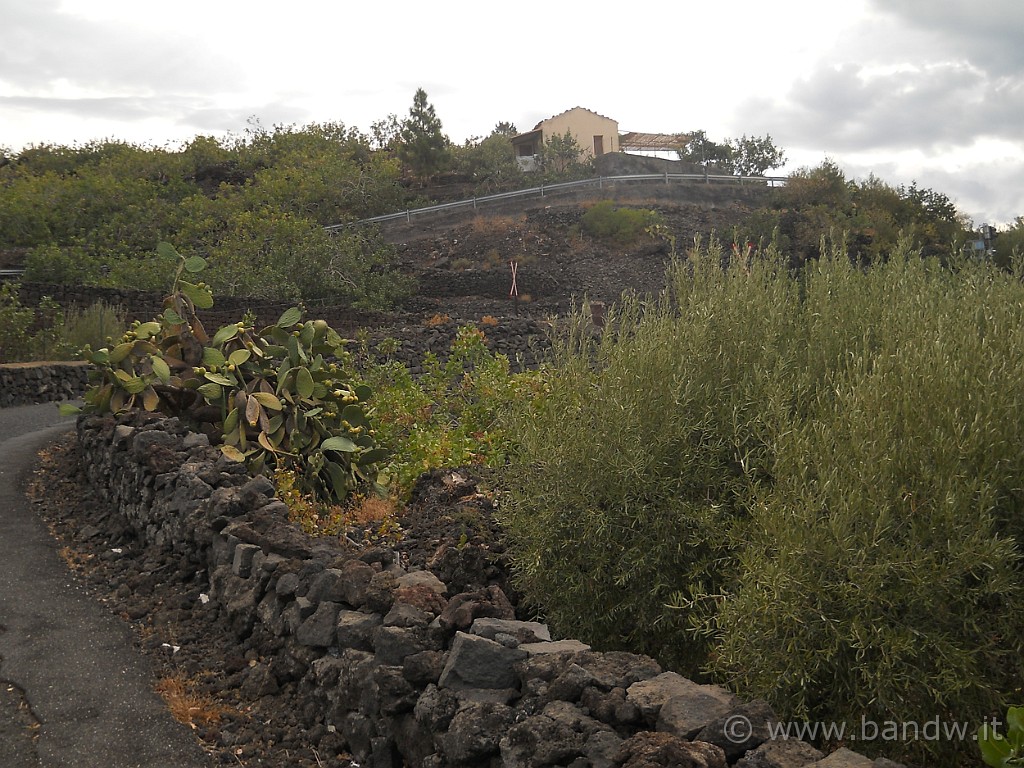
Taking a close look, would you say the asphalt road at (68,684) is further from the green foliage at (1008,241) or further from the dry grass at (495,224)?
the dry grass at (495,224)

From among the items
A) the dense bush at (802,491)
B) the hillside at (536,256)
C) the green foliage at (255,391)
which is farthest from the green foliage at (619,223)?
the dense bush at (802,491)

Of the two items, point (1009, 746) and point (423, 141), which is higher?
point (423, 141)

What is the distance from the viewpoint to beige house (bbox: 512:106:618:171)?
4978 cm

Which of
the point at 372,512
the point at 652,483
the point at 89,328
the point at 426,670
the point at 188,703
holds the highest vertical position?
the point at 89,328

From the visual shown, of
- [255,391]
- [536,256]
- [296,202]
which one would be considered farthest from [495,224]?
[255,391]

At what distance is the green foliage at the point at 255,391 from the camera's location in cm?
848

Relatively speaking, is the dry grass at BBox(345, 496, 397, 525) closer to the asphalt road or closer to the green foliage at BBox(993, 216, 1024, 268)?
the asphalt road

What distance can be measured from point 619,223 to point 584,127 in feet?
61.2

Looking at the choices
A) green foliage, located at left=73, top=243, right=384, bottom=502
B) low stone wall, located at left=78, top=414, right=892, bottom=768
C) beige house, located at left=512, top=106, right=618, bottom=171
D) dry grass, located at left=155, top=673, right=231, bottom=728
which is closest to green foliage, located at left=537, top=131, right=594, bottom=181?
beige house, located at left=512, top=106, right=618, bottom=171

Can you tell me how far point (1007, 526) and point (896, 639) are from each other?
2.44 feet

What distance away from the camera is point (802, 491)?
3516mm

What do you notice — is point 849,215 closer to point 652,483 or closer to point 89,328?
point 89,328

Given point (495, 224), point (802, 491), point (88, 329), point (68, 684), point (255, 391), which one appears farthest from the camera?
point (495, 224)

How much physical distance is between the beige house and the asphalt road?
143 feet
